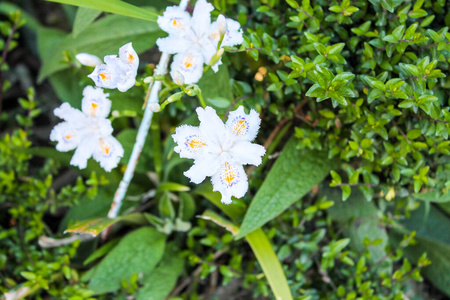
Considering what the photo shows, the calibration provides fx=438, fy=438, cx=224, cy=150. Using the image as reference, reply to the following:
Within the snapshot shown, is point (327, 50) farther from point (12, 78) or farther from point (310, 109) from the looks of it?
point (12, 78)

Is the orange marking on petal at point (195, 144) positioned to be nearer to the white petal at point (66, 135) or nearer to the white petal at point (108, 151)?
the white petal at point (108, 151)

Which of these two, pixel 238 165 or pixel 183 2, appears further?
pixel 183 2

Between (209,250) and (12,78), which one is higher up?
(12,78)

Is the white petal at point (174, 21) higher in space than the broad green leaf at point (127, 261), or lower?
higher

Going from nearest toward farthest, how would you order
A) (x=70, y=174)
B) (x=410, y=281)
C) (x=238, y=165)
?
(x=238, y=165) < (x=410, y=281) < (x=70, y=174)

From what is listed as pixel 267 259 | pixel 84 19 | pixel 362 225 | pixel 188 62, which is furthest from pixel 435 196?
pixel 84 19

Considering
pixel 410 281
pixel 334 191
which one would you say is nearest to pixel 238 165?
pixel 334 191

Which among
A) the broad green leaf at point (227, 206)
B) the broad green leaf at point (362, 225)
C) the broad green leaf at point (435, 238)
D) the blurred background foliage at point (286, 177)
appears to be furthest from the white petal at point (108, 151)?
the broad green leaf at point (435, 238)
